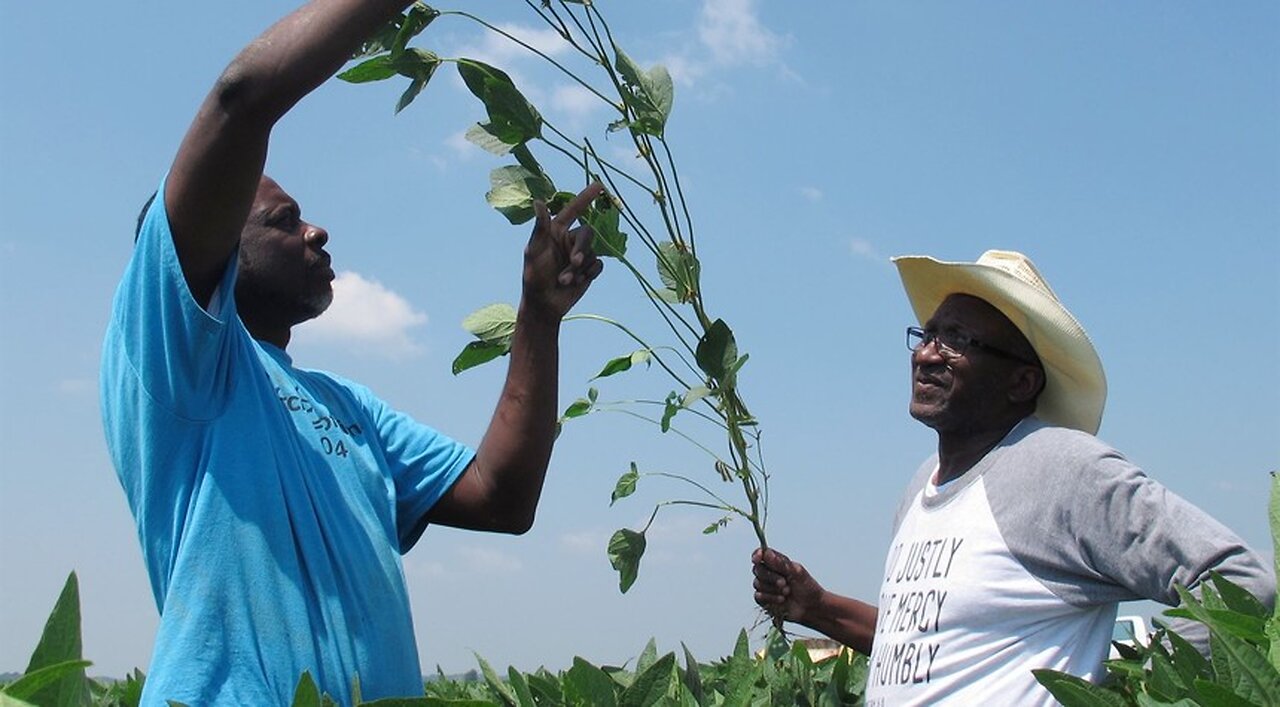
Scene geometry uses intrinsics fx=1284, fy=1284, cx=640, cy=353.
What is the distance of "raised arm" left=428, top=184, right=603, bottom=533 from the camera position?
2.34m

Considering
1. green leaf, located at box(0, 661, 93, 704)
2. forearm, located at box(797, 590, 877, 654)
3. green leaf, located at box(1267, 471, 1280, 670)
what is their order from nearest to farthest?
green leaf, located at box(0, 661, 93, 704) < green leaf, located at box(1267, 471, 1280, 670) < forearm, located at box(797, 590, 877, 654)

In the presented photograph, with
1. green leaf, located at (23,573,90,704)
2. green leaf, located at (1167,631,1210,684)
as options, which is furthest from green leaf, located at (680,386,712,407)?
green leaf, located at (23,573,90,704)

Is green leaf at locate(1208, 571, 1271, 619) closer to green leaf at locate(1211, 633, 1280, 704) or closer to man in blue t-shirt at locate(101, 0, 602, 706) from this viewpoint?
green leaf at locate(1211, 633, 1280, 704)

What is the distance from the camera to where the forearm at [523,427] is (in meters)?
2.38

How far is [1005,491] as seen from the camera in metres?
2.53

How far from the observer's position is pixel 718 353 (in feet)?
8.05

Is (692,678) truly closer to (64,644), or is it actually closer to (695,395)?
(695,395)

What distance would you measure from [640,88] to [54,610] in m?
1.70

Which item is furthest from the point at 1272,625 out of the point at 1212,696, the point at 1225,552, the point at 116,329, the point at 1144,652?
the point at 116,329

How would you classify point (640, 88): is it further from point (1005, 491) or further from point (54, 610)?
point (54, 610)

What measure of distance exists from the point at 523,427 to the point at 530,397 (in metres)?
0.06

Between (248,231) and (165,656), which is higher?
(248,231)

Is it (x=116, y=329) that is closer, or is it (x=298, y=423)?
(x=116, y=329)

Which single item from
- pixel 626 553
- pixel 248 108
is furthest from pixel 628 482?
pixel 248 108
